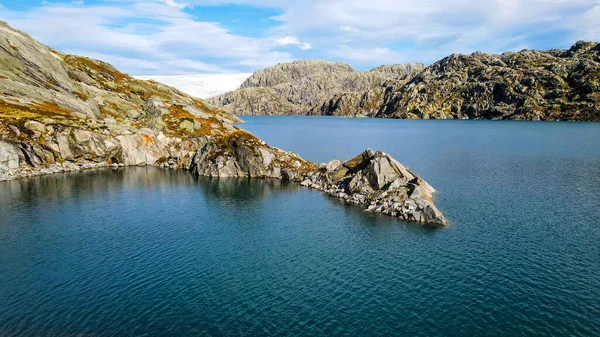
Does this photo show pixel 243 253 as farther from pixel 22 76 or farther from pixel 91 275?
pixel 22 76

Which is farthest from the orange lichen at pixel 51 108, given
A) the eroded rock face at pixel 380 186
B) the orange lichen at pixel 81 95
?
the eroded rock face at pixel 380 186

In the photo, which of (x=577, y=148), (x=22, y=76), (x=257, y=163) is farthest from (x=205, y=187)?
(x=577, y=148)

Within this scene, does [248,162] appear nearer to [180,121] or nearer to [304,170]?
[304,170]

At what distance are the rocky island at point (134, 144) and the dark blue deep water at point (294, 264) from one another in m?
8.79

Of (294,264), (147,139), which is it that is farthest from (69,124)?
(294,264)

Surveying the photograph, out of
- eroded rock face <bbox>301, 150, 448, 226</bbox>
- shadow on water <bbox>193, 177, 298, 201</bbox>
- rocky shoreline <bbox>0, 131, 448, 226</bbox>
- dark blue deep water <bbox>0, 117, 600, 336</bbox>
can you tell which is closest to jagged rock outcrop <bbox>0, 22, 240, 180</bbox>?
rocky shoreline <bbox>0, 131, 448, 226</bbox>

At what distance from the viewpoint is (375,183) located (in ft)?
318

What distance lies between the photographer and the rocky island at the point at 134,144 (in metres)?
96.9

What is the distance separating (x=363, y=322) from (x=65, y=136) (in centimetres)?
14021

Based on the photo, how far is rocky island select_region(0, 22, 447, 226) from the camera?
96938 mm

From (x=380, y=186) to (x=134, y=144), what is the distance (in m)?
111

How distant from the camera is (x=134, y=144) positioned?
505 ft

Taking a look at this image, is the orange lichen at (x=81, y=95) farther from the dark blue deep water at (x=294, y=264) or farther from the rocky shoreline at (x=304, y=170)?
the dark blue deep water at (x=294, y=264)

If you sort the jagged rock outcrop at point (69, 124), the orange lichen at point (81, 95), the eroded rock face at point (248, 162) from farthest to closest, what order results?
the orange lichen at point (81, 95) < the eroded rock face at point (248, 162) < the jagged rock outcrop at point (69, 124)
